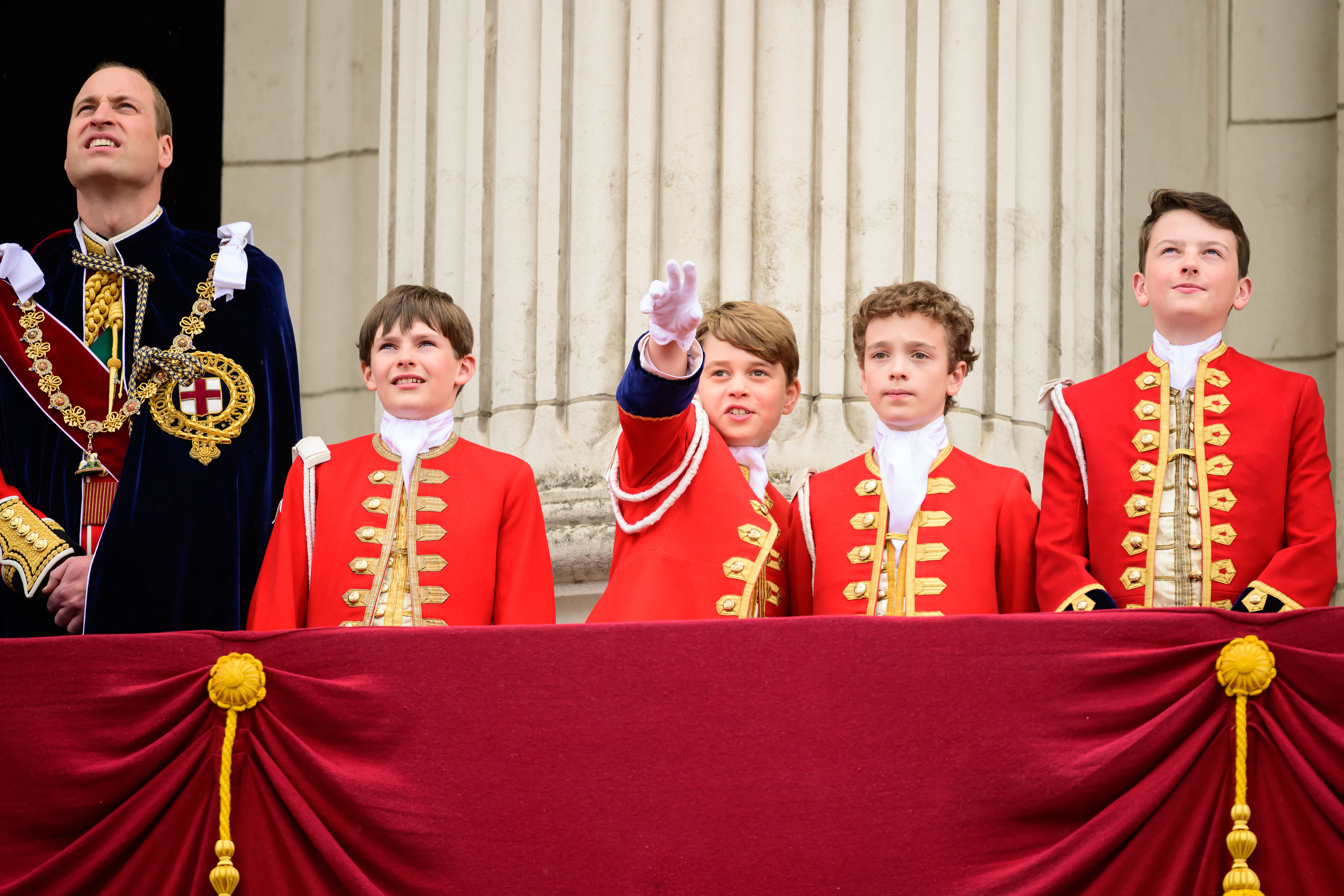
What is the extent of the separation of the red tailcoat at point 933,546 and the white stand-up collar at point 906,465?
14 mm

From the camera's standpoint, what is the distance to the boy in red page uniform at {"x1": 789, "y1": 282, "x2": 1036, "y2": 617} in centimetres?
384

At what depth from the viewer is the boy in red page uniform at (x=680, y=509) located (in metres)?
3.60

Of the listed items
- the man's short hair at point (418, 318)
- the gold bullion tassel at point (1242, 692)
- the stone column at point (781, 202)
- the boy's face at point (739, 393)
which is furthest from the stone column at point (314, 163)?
the gold bullion tassel at point (1242, 692)

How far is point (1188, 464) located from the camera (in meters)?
3.83

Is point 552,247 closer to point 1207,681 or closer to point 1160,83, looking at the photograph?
point 1160,83

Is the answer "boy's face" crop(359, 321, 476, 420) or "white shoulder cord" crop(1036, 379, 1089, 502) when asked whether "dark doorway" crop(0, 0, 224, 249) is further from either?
"white shoulder cord" crop(1036, 379, 1089, 502)

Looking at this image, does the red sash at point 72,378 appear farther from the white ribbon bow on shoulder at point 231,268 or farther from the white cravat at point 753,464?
the white cravat at point 753,464

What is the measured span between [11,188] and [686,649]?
5.07 metres

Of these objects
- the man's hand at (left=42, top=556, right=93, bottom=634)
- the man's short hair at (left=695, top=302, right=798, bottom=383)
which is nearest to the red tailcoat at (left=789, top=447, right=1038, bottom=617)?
the man's short hair at (left=695, top=302, right=798, bottom=383)

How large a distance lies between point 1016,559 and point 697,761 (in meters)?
1.05

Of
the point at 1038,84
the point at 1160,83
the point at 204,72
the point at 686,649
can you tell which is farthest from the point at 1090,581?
the point at 204,72

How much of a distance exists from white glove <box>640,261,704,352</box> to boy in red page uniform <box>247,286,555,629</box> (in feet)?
2.27

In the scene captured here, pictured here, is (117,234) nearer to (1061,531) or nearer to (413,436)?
(413,436)

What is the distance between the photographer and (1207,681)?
3.07 metres
